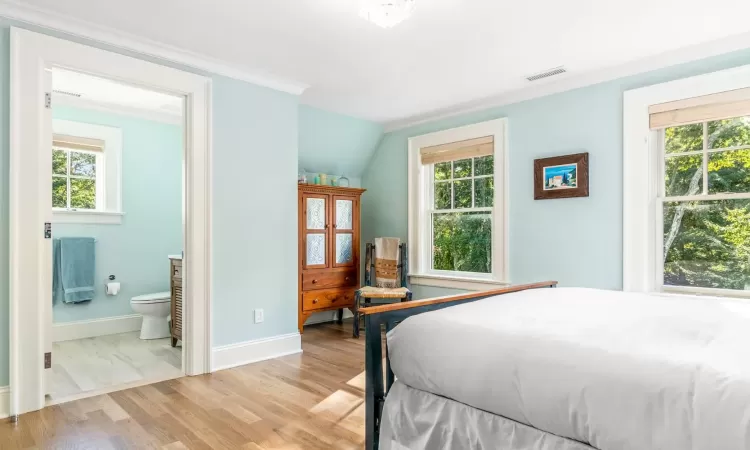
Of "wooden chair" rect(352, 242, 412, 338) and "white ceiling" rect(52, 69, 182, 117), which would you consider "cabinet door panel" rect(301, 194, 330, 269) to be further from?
"white ceiling" rect(52, 69, 182, 117)

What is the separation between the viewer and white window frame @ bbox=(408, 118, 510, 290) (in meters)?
4.09

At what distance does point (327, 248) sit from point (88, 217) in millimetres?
2311

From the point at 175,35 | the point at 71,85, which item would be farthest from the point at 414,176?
the point at 71,85

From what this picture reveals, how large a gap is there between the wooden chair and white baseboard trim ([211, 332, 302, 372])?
749 mm

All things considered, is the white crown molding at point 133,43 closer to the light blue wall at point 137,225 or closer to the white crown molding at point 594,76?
the white crown molding at point 594,76

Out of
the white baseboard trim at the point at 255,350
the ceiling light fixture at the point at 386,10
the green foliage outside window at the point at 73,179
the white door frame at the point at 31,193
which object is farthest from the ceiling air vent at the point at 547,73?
the green foliage outside window at the point at 73,179

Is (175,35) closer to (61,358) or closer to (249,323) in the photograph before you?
(249,323)

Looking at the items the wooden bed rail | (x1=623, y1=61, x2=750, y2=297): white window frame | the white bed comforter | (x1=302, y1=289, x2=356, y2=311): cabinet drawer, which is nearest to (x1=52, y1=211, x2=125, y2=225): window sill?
(x1=302, y1=289, x2=356, y2=311): cabinet drawer

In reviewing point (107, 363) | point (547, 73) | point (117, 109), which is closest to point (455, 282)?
point (547, 73)

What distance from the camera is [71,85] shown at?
387cm

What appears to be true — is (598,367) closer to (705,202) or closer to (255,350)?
(705,202)

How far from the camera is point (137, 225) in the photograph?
465 cm

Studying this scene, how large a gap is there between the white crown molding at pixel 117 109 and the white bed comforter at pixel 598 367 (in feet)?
13.3

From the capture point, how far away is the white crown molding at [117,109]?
416 cm
